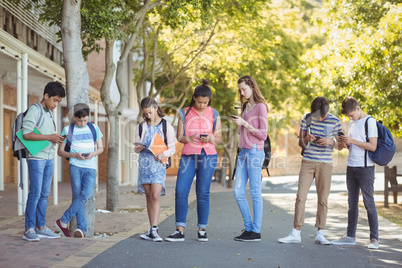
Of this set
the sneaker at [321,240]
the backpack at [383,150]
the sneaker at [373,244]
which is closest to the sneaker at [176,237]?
the sneaker at [321,240]

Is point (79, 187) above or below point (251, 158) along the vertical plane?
below

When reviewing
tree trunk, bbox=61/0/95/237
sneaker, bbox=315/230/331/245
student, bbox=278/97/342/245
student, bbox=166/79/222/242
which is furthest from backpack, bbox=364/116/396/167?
tree trunk, bbox=61/0/95/237

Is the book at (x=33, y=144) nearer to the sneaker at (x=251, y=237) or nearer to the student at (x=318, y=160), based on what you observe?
the sneaker at (x=251, y=237)

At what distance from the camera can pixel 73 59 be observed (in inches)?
297

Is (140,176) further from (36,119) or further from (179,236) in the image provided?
(36,119)

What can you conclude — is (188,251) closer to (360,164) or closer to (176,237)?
(176,237)

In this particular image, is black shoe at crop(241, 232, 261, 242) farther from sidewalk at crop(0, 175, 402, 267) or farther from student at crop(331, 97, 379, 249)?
student at crop(331, 97, 379, 249)

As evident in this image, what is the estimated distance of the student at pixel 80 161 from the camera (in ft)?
22.7

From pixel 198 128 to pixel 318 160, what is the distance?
4.91 feet

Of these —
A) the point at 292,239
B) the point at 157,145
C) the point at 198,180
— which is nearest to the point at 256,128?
the point at 198,180

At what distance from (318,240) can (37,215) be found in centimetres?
335

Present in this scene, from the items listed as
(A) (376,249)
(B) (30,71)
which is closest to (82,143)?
(A) (376,249)

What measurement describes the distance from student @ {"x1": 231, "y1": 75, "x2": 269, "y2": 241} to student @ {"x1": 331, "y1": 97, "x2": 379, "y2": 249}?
3.14 feet

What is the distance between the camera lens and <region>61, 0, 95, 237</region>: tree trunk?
24.5ft
